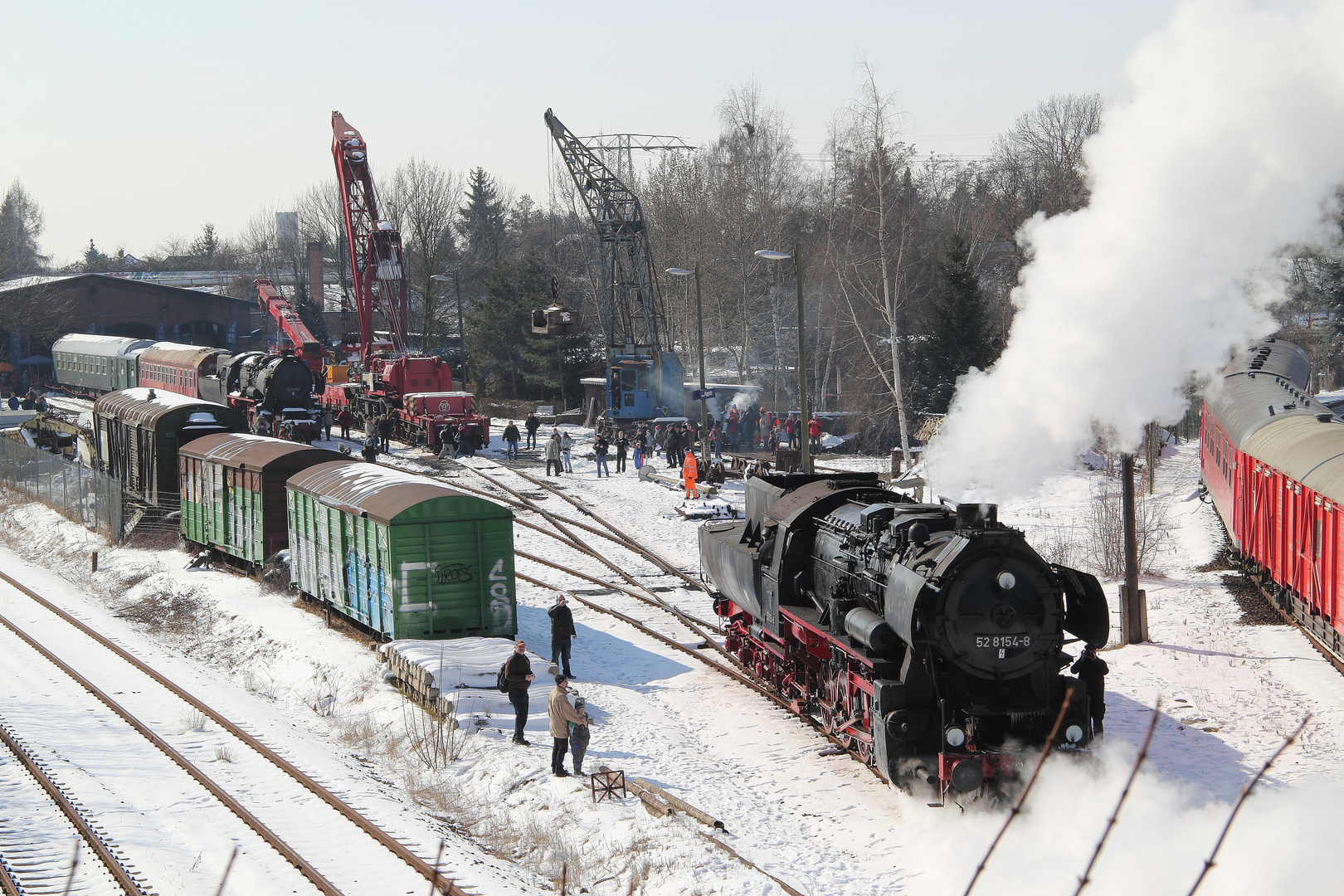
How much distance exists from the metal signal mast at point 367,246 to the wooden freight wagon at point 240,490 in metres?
20.7

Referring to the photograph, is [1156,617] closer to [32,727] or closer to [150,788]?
[150,788]

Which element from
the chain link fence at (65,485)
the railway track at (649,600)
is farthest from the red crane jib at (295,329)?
the railway track at (649,600)

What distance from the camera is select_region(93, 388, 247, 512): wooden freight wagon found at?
28.5 m

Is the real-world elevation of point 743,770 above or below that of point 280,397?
below

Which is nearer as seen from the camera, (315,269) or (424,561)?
(424,561)

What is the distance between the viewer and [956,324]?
39.5 metres

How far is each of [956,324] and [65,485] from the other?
28.1m

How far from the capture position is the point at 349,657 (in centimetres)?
1772

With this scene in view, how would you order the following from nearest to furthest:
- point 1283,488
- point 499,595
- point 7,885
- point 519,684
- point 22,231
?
point 7,885 → point 519,684 → point 1283,488 → point 499,595 → point 22,231

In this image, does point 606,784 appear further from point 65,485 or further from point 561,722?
point 65,485

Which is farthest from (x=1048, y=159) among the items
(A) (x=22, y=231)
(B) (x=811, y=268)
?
(A) (x=22, y=231)

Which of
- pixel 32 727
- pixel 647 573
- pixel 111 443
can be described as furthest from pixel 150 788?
pixel 111 443

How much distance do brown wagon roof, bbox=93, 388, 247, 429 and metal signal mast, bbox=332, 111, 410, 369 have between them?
14.0m

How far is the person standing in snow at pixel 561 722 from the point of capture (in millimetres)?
12164
